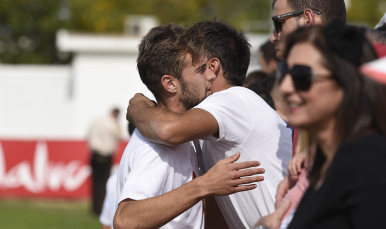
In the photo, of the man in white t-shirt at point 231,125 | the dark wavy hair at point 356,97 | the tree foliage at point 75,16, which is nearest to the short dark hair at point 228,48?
the man in white t-shirt at point 231,125

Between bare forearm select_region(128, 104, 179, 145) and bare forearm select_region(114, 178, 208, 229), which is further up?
bare forearm select_region(128, 104, 179, 145)

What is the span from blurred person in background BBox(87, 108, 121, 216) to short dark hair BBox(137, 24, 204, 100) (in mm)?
9307

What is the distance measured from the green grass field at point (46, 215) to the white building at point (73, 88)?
4.75 metres

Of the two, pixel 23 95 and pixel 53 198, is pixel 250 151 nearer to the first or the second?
pixel 53 198

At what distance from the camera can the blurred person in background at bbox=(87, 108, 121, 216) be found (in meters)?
12.1

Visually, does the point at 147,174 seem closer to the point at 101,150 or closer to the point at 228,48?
the point at 228,48

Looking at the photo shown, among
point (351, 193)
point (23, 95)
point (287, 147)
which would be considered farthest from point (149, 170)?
point (23, 95)

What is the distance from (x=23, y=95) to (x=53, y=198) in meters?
6.96

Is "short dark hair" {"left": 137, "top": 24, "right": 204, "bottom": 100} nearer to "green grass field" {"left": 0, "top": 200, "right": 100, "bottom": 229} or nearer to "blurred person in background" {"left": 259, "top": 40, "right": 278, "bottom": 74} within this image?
A: "blurred person in background" {"left": 259, "top": 40, "right": 278, "bottom": 74}

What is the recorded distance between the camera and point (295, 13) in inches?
128

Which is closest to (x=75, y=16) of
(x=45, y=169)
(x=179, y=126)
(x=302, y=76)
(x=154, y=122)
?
(x=45, y=169)

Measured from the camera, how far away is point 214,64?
3035 mm

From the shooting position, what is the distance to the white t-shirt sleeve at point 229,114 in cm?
262

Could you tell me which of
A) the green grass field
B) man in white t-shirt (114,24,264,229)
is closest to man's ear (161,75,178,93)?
man in white t-shirt (114,24,264,229)
